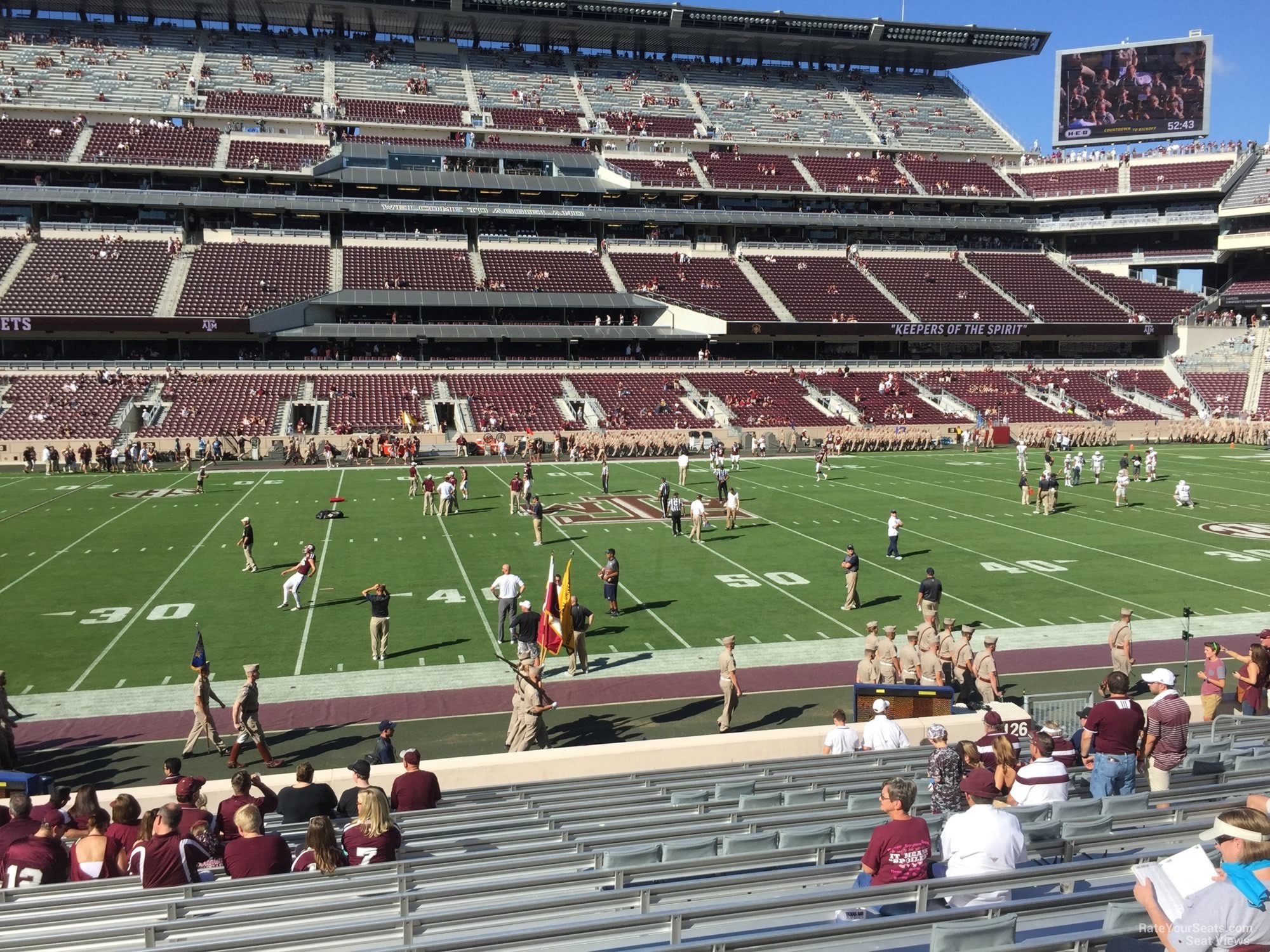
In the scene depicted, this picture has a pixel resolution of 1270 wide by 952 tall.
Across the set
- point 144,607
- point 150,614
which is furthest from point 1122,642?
point 144,607

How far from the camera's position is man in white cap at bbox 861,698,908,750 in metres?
11.0

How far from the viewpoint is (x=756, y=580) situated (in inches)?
878

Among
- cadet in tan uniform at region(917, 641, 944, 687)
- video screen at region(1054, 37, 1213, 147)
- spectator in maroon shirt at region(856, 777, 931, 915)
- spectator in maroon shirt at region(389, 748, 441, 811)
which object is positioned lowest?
cadet in tan uniform at region(917, 641, 944, 687)

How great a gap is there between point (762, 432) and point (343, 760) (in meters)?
39.2

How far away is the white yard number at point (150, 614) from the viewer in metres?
19.0

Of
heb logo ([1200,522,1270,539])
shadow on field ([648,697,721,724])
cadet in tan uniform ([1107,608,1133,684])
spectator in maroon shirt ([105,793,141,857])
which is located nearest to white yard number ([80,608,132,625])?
shadow on field ([648,697,721,724])

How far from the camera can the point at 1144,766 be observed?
9.02 meters

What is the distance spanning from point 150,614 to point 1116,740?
17.6 metres

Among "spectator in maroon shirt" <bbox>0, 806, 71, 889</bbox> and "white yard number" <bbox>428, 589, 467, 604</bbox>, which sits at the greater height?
"spectator in maroon shirt" <bbox>0, 806, 71, 889</bbox>

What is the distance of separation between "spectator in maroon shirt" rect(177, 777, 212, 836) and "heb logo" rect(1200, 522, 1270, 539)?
27190 millimetres

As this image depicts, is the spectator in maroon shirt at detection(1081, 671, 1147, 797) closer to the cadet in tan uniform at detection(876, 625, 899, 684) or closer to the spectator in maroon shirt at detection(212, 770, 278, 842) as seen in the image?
the cadet in tan uniform at detection(876, 625, 899, 684)

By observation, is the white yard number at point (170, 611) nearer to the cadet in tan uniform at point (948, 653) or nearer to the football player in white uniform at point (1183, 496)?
the cadet in tan uniform at point (948, 653)

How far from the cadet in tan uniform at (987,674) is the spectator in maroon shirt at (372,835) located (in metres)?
9.64

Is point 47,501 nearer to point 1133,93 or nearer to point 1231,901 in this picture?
point 1231,901
